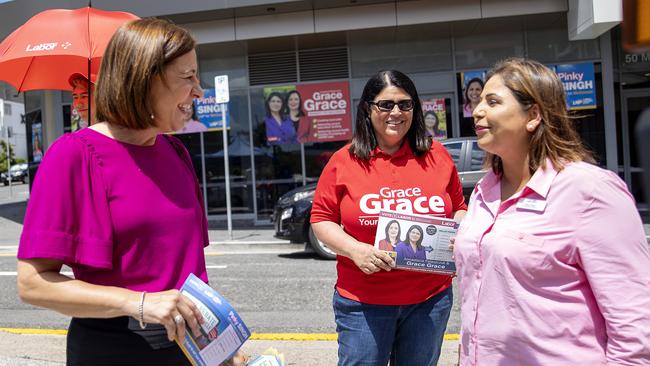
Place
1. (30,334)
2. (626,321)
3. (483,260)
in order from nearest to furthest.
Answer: (626,321) < (483,260) < (30,334)

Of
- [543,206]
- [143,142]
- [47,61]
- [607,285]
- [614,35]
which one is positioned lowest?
[607,285]

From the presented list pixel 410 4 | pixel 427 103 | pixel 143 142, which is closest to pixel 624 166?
pixel 427 103

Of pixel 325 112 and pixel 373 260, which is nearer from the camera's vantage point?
pixel 373 260

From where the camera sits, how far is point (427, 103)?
1423 cm

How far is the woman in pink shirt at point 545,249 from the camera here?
1725mm

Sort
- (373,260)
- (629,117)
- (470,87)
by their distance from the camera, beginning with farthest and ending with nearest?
(470,87) → (629,117) → (373,260)

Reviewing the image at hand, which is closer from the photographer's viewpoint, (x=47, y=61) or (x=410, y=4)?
(x=47, y=61)

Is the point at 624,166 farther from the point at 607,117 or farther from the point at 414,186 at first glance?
the point at 414,186

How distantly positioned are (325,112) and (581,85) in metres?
6.28

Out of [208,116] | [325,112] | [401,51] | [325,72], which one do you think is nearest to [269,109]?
[325,112]

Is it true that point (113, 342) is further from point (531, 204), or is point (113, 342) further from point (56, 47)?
point (56, 47)

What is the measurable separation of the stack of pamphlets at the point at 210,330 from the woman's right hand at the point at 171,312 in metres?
0.03

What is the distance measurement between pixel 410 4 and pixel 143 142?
39.2ft

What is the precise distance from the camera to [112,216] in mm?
1650
